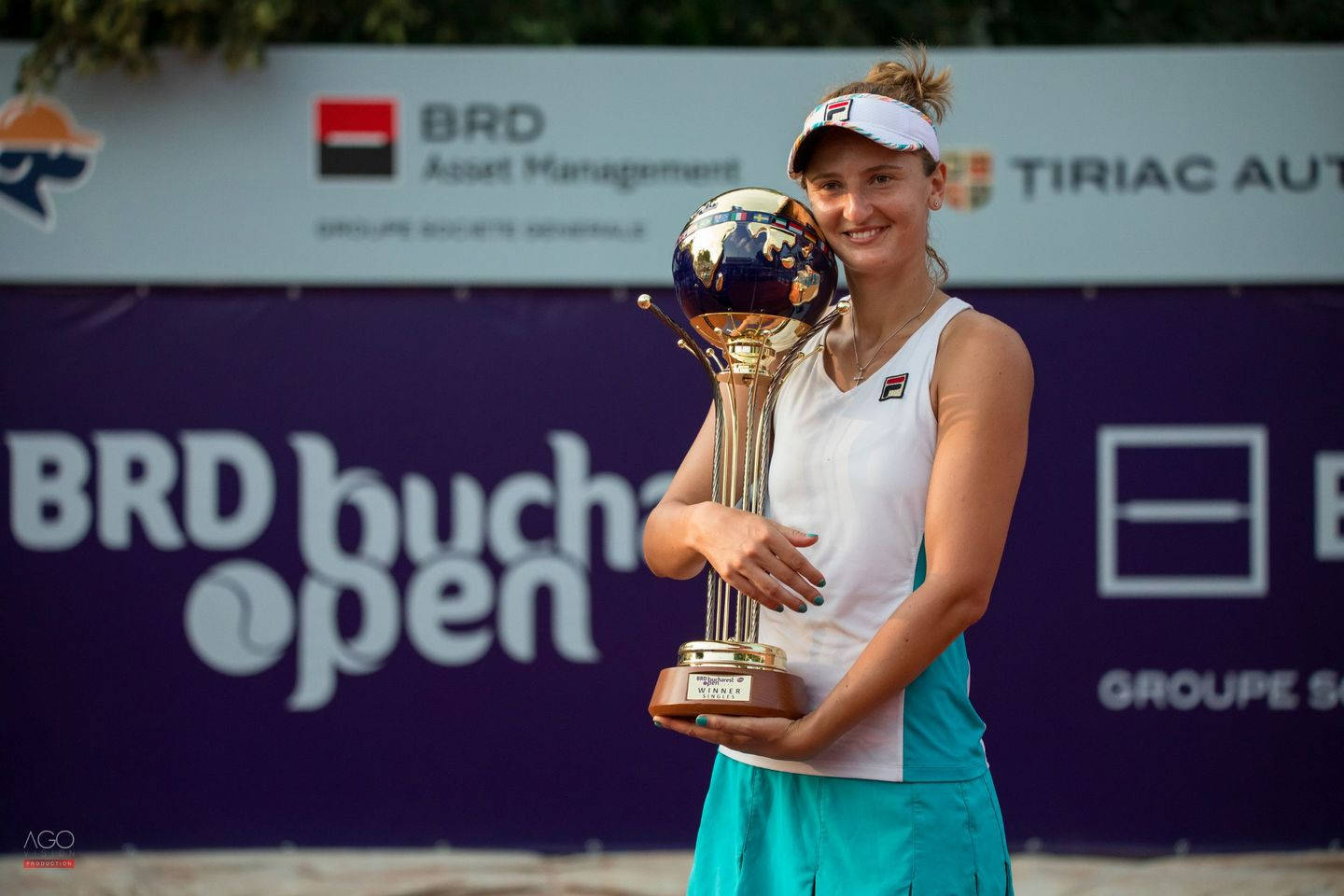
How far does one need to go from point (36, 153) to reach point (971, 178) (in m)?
2.97

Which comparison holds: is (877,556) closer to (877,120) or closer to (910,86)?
(877,120)

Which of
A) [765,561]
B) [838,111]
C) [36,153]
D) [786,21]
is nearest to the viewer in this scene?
[765,561]

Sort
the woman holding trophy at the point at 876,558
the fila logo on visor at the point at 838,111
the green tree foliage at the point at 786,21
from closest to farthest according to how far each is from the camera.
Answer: the woman holding trophy at the point at 876,558, the fila logo on visor at the point at 838,111, the green tree foliage at the point at 786,21

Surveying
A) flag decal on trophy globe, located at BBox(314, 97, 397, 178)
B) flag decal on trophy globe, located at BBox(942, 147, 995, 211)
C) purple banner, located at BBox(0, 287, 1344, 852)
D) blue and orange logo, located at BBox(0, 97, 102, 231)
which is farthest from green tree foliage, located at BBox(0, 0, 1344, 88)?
purple banner, located at BBox(0, 287, 1344, 852)

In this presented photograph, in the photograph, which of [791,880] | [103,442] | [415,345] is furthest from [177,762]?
[791,880]

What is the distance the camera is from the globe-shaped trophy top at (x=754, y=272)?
1959 mm

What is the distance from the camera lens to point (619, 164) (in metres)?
4.55

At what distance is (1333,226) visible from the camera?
4.52 meters

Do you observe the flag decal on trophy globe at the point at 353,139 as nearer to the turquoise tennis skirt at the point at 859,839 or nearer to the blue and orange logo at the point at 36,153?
the blue and orange logo at the point at 36,153

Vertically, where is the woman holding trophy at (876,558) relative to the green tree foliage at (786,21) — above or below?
below

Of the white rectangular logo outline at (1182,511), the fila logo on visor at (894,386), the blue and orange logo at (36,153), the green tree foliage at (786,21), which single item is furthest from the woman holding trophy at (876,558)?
the green tree foliage at (786,21)

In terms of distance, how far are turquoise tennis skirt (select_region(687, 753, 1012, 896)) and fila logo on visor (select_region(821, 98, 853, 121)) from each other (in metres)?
0.85

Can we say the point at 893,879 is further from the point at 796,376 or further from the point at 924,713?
the point at 796,376

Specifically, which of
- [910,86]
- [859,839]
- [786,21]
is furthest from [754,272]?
[786,21]
